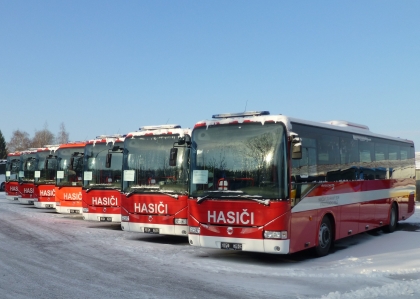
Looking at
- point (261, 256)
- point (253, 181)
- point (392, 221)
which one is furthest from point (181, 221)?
point (392, 221)

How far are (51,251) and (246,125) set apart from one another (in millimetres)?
5588

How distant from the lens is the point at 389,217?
1641cm

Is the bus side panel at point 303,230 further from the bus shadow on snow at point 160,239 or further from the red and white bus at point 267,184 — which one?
the bus shadow on snow at point 160,239

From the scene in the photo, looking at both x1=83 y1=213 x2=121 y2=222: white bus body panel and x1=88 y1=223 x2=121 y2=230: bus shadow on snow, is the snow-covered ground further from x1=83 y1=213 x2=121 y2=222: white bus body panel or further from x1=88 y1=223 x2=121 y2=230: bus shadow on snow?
x1=88 y1=223 x2=121 y2=230: bus shadow on snow

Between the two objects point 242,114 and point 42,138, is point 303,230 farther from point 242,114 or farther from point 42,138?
point 42,138

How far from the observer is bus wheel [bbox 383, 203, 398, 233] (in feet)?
54.4

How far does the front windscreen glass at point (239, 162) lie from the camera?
1011 centimetres

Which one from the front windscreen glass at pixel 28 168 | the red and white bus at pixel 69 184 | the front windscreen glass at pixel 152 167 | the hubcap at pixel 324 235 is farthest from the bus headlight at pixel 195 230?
the front windscreen glass at pixel 28 168

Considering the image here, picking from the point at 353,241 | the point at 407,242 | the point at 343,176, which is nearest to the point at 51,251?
the point at 343,176

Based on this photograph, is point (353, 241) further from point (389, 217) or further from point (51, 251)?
point (51, 251)

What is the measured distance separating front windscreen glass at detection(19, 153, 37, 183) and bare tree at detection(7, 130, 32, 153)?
331 feet

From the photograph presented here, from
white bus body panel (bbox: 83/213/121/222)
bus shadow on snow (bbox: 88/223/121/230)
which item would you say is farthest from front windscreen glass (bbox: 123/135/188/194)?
bus shadow on snow (bbox: 88/223/121/230)

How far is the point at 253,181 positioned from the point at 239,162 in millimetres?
498

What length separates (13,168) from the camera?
28453 millimetres
